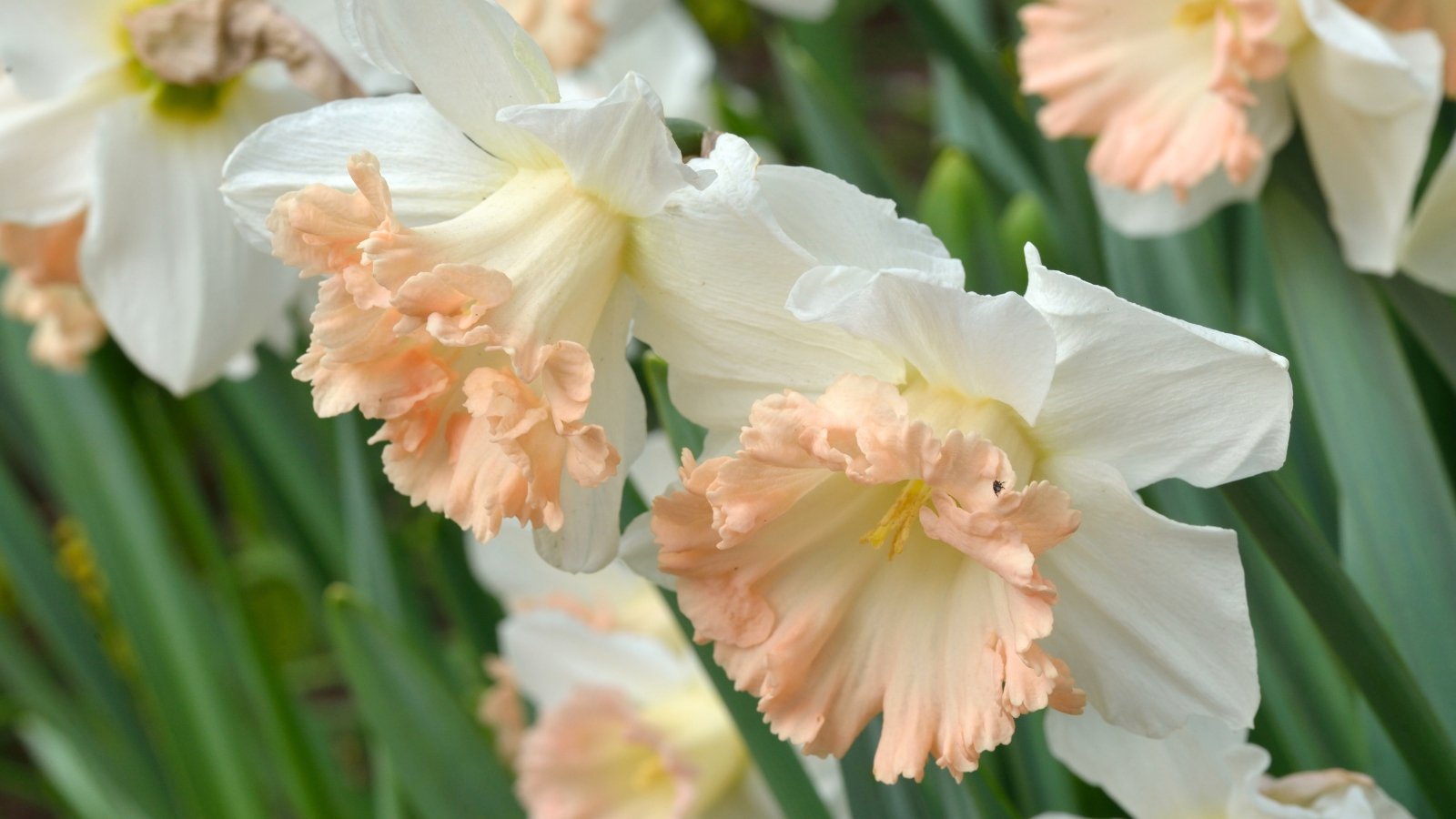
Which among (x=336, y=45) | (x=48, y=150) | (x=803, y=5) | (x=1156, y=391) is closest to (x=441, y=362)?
(x=1156, y=391)

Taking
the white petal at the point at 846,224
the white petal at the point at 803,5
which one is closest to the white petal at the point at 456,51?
the white petal at the point at 846,224

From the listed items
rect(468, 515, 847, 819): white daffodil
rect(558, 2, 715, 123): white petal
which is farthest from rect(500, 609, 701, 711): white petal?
rect(558, 2, 715, 123): white petal

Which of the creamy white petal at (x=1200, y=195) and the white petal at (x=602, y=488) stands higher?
the white petal at (x=602, y=488)

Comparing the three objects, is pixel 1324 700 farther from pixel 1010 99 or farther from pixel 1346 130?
pixel 1010 99

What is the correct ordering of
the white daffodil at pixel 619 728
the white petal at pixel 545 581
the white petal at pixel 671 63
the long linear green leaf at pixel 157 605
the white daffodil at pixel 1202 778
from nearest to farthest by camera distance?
the white daffodil at pixel 1202 778
the white daffodil at pixel 619 728
the white petal at pixel 545 581
the long linear green leaf at pixel 157 605
the white petal at pixel 671 63

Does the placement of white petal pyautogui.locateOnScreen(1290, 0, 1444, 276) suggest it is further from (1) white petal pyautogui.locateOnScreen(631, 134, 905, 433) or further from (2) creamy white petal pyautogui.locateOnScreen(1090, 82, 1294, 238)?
(1) white petal pyautogui.locateOnScreen(631, 134, 905, 433)

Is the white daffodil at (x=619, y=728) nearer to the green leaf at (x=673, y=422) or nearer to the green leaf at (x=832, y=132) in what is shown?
the green leaf at (x=673, y=422)

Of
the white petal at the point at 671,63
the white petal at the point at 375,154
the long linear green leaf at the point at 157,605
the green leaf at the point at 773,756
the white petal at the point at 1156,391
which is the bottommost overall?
the long linear green leaf at the point at 157,605

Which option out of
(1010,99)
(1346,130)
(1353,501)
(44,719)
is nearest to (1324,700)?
(1353,501)
